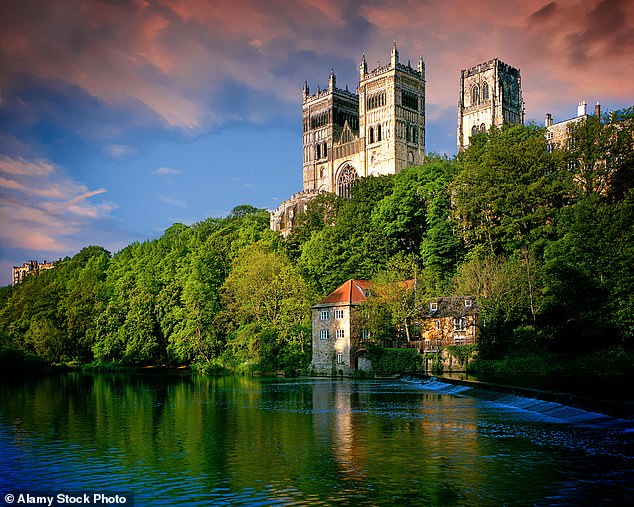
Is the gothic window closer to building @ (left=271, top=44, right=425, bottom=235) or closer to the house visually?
building @ (left=271, top=44, right=425, bottom=235)

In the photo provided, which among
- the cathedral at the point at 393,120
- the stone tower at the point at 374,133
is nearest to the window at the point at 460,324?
the cathedral at the point at 393,120

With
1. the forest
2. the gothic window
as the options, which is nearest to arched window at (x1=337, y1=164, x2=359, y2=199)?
the gothic window

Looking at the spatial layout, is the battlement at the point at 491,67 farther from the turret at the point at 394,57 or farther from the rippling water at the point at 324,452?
the rippling water at the point at 324,452

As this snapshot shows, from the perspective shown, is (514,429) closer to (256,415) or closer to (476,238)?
(256,415)

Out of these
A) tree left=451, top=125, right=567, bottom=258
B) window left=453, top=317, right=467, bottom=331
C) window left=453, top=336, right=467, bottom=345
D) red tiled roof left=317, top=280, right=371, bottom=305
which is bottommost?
window left=453, top=336, right=467, bottom=345

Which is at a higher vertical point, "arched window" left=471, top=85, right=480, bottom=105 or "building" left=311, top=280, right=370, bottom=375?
"arched window" left=471, top=85, right=480, bottom=105

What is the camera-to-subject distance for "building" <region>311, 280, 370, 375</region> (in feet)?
204

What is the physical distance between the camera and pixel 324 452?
71.1 ft

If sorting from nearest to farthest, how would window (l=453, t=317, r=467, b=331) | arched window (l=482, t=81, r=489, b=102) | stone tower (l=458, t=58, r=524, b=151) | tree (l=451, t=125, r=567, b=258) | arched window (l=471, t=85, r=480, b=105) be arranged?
1. window (l=453, t=317, r=467, b=331)
2. tree (l=451, t=125, r=567, b=258)
3. stone tower (l=458, t=58, r=524, b=151)
4. arched window (l=482, t=81, r=489, b=102)
5. arched window (l=471, t=85, r=480, b=105)

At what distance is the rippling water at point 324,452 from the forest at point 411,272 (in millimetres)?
21191

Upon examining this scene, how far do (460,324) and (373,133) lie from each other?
324 feet

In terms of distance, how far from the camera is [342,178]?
158 m

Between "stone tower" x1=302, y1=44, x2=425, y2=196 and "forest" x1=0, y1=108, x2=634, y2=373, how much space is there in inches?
2048

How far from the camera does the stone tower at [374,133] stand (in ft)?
487
